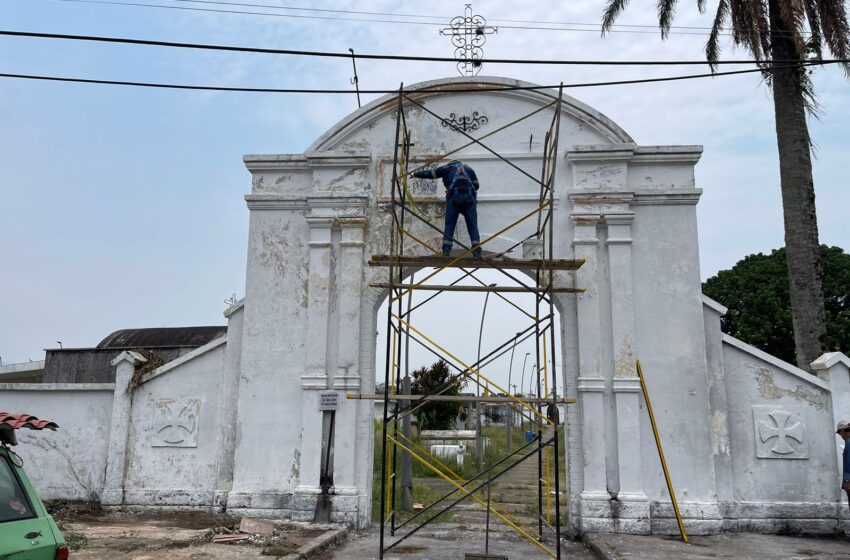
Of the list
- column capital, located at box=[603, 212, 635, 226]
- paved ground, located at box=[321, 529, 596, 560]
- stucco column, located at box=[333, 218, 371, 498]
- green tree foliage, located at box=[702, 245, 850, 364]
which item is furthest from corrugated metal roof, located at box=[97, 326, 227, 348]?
green tree foliage, located at box=[702, 245, 850, 364]

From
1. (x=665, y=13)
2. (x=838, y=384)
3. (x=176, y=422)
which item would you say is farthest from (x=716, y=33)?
(x=176, y=422)

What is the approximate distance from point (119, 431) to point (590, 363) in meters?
7.37

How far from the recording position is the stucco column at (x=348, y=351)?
10195mm

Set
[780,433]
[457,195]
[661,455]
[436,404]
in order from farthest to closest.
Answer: [436,404]
[457,195]
[780,433]
[661,455]

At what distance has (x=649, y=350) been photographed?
1034cm

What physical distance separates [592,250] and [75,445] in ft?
28.8

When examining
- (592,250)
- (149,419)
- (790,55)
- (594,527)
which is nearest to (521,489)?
(594,527)

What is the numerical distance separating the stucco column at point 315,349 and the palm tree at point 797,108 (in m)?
8.21

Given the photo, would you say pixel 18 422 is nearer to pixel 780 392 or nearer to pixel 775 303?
pixel 780 392

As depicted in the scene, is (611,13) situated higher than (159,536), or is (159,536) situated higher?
(611,13)

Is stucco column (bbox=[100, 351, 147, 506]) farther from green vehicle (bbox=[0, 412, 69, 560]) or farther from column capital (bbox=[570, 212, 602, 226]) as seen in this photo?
column capital (bbox=[570, 212, 602, 226])

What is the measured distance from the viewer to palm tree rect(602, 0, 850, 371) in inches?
480

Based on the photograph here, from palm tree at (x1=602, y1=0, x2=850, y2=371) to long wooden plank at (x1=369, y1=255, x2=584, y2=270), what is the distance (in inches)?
199

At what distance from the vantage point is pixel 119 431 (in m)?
10.8
